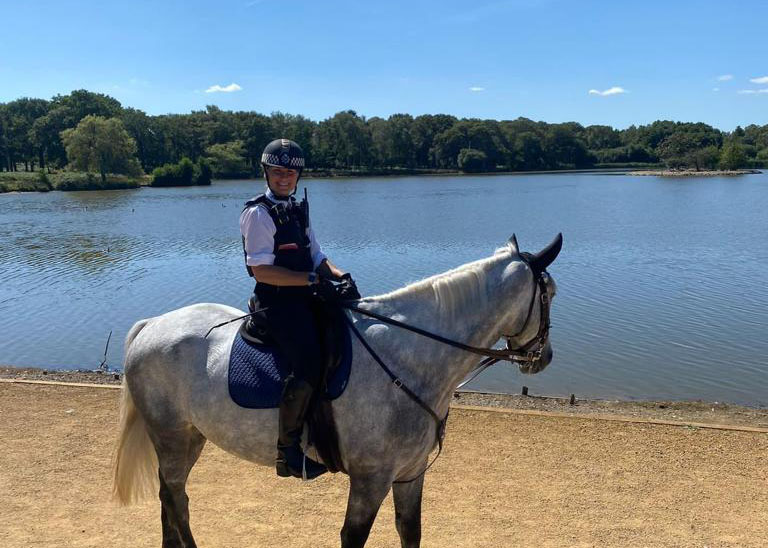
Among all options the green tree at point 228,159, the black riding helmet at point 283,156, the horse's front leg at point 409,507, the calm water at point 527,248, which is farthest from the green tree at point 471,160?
the horse's front leg at point 409,507

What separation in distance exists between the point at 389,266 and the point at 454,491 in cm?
1779

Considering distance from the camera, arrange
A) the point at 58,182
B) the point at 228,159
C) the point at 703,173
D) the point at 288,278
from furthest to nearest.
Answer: the point at 703,173 < the point at 228,159 < the point at 58,182 < the point at 288,278

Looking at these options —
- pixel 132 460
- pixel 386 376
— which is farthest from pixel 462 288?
A: pixel 132 460

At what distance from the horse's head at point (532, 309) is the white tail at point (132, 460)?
289 cm

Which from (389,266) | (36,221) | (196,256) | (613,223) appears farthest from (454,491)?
(36,221)

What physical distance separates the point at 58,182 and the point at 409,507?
91.5m

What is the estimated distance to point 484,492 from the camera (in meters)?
6.01

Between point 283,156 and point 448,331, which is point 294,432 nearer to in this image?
point 448,331

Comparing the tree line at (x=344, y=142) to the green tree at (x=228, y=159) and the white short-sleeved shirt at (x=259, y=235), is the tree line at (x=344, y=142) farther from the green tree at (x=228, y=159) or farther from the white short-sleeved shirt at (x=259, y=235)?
the white short-sleeved shirt at (x=259, y=235)

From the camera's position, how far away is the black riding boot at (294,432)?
370cm

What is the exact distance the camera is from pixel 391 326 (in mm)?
3885

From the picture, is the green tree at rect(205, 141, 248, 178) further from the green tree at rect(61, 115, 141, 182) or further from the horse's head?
the horse's head

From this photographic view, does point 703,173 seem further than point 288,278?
Yes

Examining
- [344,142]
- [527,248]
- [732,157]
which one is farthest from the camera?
[344,142]
